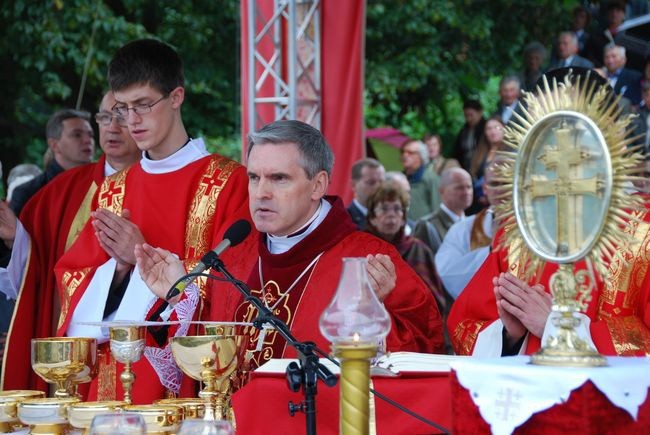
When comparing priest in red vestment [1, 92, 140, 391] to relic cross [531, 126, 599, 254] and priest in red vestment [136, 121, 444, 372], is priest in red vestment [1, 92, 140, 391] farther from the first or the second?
relic cross [531, 126, 599, 254]

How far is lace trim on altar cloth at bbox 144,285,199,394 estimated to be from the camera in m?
4.82

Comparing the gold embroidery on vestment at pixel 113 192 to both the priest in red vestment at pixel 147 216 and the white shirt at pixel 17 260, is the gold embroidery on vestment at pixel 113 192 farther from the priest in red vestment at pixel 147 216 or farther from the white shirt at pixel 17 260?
the white shirt at pixel 17 260

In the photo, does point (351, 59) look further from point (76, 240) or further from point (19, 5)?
point (19, 5)

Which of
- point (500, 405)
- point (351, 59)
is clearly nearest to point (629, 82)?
point (351, 59)

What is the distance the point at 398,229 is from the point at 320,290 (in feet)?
12.4

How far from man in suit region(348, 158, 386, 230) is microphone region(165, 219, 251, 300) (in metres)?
5.70

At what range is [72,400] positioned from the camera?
415 cm

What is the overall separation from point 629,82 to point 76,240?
642cm

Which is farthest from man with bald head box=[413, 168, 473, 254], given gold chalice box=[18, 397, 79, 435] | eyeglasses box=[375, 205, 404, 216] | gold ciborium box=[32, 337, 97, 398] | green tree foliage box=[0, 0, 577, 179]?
gold chalice box=[18, 397, 79, 435]

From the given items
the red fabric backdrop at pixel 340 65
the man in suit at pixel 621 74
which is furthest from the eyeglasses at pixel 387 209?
the man in suit at pixel 621 74

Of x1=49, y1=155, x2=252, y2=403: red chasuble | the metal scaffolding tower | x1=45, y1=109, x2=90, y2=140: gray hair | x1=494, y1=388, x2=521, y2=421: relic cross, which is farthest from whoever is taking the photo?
x1=45, y1=109, x2=90, y2=140: gray hair

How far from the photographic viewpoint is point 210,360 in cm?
396

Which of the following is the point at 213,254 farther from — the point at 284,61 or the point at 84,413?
the point at 284,61

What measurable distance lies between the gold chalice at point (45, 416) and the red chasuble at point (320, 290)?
3.54 ft
